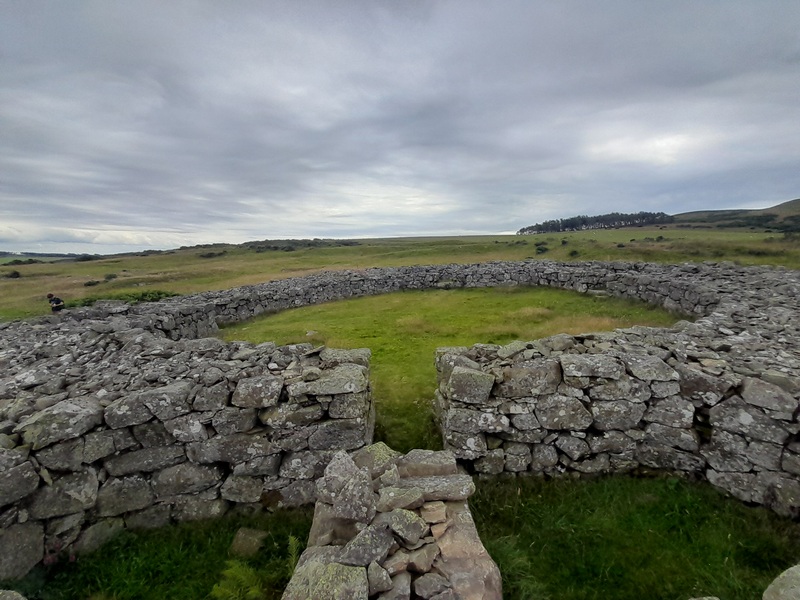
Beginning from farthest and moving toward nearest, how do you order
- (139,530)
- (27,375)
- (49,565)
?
(27,375), (139,530), (49,565)

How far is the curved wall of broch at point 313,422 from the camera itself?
5.84 m

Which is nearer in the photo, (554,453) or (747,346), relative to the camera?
(554,453)

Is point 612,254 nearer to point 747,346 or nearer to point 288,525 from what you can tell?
point 747,346

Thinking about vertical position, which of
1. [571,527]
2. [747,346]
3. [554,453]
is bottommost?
[571,527]

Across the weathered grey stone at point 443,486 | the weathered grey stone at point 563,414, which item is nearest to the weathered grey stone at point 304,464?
the weathered grey stone at point 443,486

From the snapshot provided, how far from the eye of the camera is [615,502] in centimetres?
634

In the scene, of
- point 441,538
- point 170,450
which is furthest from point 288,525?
point 441,538

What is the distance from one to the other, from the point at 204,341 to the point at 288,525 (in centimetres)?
501

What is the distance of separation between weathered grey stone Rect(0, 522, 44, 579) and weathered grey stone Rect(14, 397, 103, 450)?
109cm

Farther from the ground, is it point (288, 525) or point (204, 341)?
point (204, 341)

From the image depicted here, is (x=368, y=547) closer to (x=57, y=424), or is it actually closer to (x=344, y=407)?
(x=344, y=407)

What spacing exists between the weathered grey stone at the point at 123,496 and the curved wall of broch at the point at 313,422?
2 cm

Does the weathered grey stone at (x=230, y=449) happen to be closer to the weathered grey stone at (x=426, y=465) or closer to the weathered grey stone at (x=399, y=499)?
the weathered grey stone at (x=426, y=465)

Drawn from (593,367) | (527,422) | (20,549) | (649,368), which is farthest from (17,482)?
(649,368)
